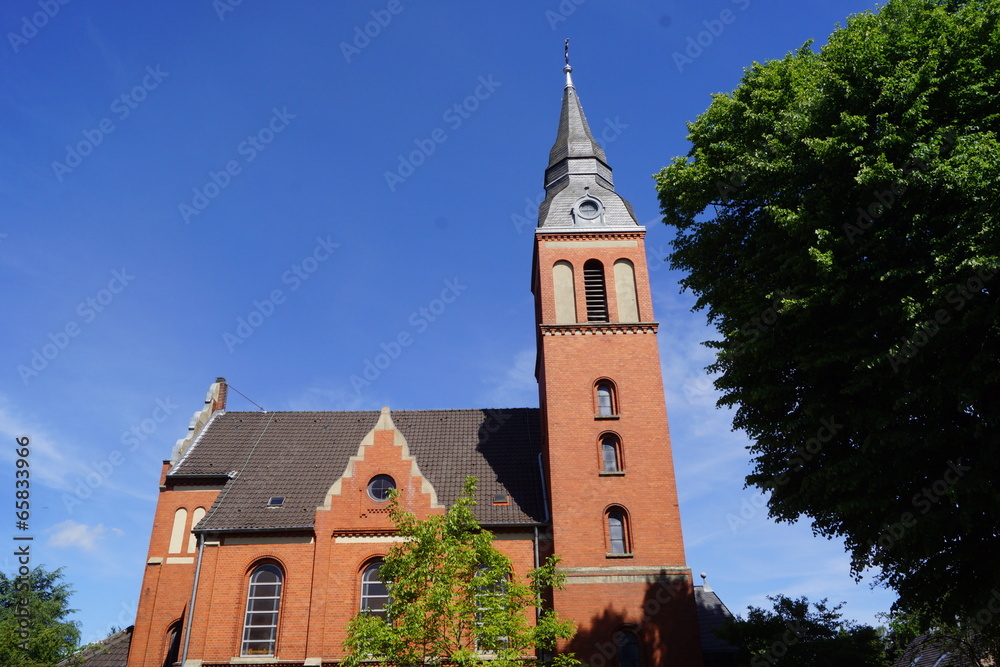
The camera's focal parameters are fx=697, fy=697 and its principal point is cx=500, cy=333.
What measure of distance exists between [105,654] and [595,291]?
21247 mm

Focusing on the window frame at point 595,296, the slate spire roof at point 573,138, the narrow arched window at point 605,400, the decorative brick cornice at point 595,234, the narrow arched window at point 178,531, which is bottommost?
the narrow arched window at point 178,531

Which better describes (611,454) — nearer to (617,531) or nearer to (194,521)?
(617,531)

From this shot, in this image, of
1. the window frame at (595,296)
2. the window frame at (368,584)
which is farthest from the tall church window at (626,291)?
the window frame at (368,584)

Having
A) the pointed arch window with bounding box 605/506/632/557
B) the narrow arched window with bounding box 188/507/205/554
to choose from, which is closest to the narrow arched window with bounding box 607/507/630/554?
the pointed arch window with bounding box 605/506/632/557

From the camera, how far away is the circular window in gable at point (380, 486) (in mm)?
23266

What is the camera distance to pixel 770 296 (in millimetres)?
13422

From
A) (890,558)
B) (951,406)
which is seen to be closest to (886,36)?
(951,406)

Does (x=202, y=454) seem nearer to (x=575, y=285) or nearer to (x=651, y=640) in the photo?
(x=575, y=285)

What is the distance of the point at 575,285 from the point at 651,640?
1226cm

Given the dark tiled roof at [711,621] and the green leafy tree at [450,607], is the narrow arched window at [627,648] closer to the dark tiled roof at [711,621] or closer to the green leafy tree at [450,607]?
the dark tiled roof at [711,621]

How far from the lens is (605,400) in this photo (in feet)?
79.3

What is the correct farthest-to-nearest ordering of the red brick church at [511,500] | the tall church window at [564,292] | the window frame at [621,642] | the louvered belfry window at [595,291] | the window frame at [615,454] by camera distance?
the louvered belfry window at [595,291]
the tall church window at [564,292]
the window frame at [615,454]
the red brick church at [511,500]
the window frame at [621,642]

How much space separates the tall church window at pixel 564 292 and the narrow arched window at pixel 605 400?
264 centimetres

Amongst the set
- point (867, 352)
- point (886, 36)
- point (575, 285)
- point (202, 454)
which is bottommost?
point (867, 352)
